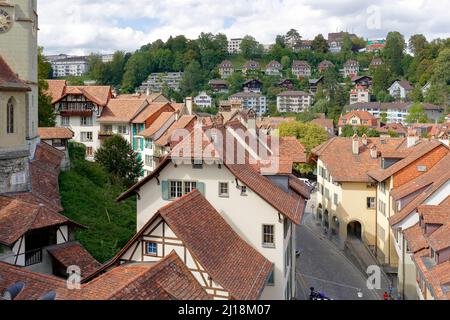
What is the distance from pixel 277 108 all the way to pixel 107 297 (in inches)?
5778

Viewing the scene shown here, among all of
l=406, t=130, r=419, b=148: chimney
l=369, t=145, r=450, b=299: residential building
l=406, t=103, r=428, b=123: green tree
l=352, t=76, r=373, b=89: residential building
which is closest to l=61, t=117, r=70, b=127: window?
l=369, t=145, r=450, b=299: residential building

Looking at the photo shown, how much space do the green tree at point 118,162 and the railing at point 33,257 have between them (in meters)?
17.6

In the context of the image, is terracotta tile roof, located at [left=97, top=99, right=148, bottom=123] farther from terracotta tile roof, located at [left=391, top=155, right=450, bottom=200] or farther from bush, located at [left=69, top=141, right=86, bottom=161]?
terracotta tile roof, located at [left=391, top=155, right=450, bottom=200]

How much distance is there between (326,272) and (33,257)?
63.9 feet

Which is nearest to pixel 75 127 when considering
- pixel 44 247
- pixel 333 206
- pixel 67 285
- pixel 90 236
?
pixel 333 206

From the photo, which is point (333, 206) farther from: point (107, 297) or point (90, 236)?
point (107, 297)

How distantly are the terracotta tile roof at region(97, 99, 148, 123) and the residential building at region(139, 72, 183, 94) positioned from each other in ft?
337

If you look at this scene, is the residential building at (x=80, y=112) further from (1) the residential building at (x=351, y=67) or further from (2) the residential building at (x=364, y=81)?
(1) the residential building at (x=351, y=67)

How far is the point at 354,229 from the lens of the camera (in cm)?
4400

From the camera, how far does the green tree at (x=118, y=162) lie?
40.7 m

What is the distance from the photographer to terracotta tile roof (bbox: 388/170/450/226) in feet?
97.8

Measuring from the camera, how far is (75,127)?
188 ft

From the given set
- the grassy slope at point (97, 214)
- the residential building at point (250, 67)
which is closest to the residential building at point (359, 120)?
the residential building at point (250, 67)

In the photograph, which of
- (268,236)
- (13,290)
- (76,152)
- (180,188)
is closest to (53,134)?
(76,152)
